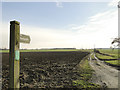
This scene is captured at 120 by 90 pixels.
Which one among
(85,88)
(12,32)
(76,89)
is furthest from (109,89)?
(12,32)

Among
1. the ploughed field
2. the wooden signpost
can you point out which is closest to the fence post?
the wooden signpost

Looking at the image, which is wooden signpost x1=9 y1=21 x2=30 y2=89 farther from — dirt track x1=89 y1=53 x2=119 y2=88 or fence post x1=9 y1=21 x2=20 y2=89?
dirt track x1=89 y1=53 x2=119 y2=88

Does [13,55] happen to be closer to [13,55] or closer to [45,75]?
[13,55]

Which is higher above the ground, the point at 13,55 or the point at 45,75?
the point at 13,55

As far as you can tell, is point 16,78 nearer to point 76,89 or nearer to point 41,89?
point 41,89

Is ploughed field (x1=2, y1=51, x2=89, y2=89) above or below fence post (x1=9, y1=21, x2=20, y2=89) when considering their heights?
below

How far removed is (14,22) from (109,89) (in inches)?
221

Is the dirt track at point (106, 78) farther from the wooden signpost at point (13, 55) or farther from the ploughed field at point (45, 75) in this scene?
the wooden signpost at point (13, 55)

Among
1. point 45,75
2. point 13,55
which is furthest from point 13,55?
point 45,75

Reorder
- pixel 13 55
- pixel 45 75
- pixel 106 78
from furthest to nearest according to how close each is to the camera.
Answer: pixel 45 75 → pixel 106 78 → pixel 13 55

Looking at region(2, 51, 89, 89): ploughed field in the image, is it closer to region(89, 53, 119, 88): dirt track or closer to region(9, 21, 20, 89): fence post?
region(89, 53, 119, 88): dirt track

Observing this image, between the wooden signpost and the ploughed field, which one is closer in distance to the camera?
the wooden signpost

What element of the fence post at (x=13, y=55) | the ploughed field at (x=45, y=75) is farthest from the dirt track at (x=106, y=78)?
the fence post at (x=13, y=55)

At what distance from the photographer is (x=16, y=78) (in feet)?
7.63
